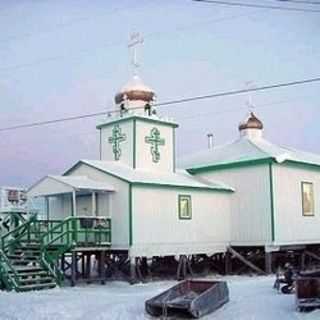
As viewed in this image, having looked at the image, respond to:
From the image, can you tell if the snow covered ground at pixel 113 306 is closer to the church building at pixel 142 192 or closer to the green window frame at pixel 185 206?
the church building at pixel 142 192

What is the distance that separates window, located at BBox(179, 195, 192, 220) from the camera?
74.9ft

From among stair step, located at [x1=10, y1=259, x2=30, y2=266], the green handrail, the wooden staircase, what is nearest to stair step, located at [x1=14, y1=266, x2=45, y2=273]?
the wooden staircase

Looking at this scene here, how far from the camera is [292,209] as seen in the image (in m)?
24.3

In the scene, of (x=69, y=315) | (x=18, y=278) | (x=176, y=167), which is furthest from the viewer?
(x=176, y=167)

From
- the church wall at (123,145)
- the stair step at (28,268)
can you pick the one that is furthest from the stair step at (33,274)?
the church wall at (123,145)

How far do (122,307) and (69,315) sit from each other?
45.6 inches

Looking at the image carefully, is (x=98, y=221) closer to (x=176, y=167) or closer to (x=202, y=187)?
(x=202, y=187)

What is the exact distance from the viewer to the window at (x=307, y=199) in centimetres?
2514

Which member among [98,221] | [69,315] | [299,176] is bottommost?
[69,315]

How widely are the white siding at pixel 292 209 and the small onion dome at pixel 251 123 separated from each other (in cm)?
437

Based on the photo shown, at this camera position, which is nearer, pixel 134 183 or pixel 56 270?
pixel 56 270

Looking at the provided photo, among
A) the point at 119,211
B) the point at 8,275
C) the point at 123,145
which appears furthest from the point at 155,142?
the point at 8,275

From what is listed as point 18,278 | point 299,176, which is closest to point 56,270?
point 18,278

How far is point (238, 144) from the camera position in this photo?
2750 cm
